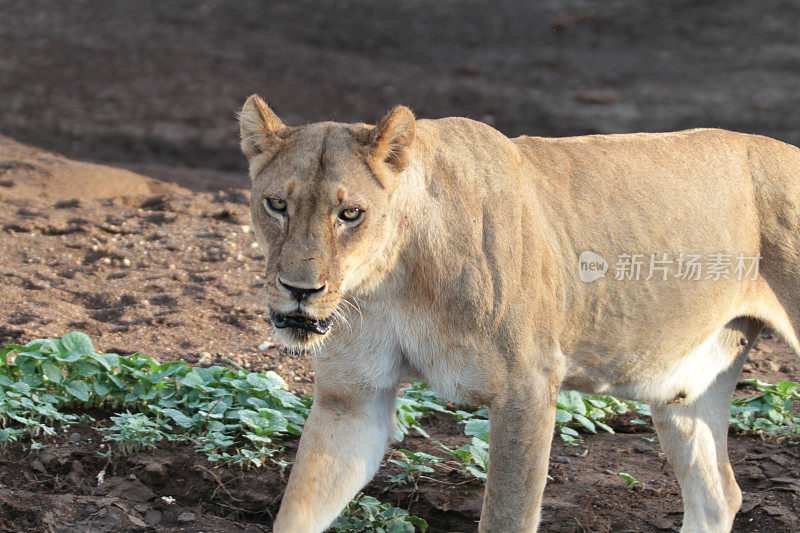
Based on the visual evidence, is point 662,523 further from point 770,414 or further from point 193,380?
point 193,380

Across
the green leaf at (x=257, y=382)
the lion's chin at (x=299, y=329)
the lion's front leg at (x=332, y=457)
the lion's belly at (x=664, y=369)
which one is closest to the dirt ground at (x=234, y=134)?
the green leaf at (x=257, y=382)

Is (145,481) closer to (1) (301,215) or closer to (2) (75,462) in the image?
(2) (75,462)

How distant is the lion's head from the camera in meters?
3.18

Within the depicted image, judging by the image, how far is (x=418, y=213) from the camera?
3488mm

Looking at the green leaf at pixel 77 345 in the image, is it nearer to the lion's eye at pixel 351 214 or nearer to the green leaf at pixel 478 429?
the green leaf at pixel 478 429

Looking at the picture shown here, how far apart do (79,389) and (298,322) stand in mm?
1821

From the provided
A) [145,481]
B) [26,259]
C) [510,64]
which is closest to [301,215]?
[145,481]

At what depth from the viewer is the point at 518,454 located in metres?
3.56

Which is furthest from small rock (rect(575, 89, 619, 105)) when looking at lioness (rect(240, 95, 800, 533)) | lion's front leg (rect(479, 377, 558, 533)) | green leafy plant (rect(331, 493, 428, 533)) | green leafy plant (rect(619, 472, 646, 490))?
lion's front leg (rect(479, 377, 558, 533))

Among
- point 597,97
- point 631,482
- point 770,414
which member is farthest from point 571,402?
point 597,97

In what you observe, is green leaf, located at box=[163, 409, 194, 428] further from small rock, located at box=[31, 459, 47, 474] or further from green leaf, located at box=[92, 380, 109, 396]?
small rock, located at box=[31, 459, 47, 474]

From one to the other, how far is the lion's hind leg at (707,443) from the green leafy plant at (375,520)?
115 centimetres

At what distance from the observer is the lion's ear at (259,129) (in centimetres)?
347

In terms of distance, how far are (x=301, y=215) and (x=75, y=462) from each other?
180 cm
